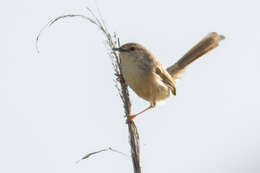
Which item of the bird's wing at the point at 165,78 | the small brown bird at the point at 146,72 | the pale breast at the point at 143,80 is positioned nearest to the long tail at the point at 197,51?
the small brown bird at the point at 146,72

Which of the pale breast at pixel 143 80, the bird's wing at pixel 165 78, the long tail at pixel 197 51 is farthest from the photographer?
the long tail at pixel 197 51

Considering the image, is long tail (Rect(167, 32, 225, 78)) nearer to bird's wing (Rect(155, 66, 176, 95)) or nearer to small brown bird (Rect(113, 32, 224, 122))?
small brown bird (Rect(113, 32, 224, 122))

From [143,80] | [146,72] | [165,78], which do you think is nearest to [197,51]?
[165,78]

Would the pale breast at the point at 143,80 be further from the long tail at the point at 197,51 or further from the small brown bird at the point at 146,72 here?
the long tail at the point at 197,51

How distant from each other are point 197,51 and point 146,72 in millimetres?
1399

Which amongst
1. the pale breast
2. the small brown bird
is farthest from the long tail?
the pale breast

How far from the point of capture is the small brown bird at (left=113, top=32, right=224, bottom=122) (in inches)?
174

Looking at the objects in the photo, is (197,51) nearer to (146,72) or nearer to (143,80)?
(146,72)

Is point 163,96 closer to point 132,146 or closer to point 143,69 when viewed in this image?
point 143,69

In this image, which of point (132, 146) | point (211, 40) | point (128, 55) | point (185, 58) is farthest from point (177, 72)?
point (132, 146)

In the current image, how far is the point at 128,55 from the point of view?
4.48m

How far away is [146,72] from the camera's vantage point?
15.6ft

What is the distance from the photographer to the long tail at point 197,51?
224 inches

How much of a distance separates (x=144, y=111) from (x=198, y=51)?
1.55 meters
